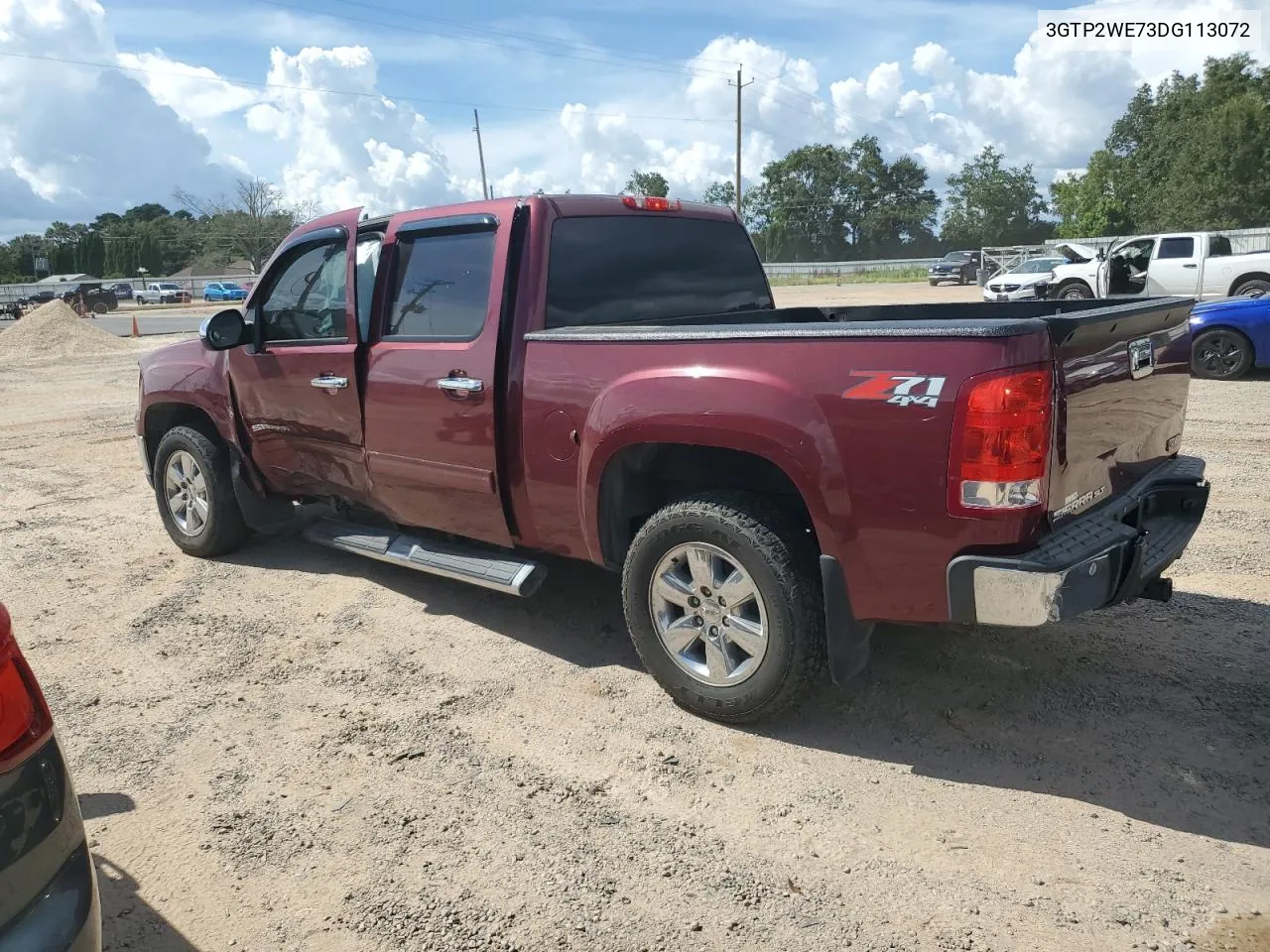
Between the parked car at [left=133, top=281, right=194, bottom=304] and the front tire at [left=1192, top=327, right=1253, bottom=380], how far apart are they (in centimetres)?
6021

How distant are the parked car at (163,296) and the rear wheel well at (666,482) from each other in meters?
63.2

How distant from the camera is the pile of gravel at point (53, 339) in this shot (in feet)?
73.2

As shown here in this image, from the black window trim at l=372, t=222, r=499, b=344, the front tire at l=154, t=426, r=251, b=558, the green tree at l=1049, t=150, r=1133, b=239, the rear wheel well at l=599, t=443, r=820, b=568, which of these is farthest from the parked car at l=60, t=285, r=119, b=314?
the green tree at l=1049, t=150, r=1133, b=239

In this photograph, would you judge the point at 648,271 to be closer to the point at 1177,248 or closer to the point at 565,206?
the point at 565,206

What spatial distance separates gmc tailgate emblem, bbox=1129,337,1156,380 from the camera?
3.35m

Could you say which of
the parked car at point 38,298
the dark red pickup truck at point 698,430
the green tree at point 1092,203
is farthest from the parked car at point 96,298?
the green tree at point 1092,203

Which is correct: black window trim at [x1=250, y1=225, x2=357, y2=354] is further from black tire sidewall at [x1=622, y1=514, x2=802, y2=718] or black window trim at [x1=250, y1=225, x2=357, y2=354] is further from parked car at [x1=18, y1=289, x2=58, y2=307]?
parked car at [x1=18, y1=289, x2=58, y2=307]

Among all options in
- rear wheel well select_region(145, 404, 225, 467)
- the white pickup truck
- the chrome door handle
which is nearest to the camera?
the chrome door handle

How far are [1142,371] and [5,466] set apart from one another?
975 centimetres

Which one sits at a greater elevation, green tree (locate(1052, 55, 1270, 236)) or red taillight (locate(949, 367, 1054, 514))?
green tree (locate(1052, 55, 1270, 236))

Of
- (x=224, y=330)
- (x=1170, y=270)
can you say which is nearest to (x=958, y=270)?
(x=1170, y=270)

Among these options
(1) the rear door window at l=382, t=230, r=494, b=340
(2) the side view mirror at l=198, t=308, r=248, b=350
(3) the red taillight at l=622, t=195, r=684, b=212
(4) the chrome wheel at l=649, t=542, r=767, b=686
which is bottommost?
(4) the chrome wheel at l=649, t=542, r=767, b=686

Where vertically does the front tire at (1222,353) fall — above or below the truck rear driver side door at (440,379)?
below

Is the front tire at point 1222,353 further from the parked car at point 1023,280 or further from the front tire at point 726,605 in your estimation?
the parked car at point 1023,280
